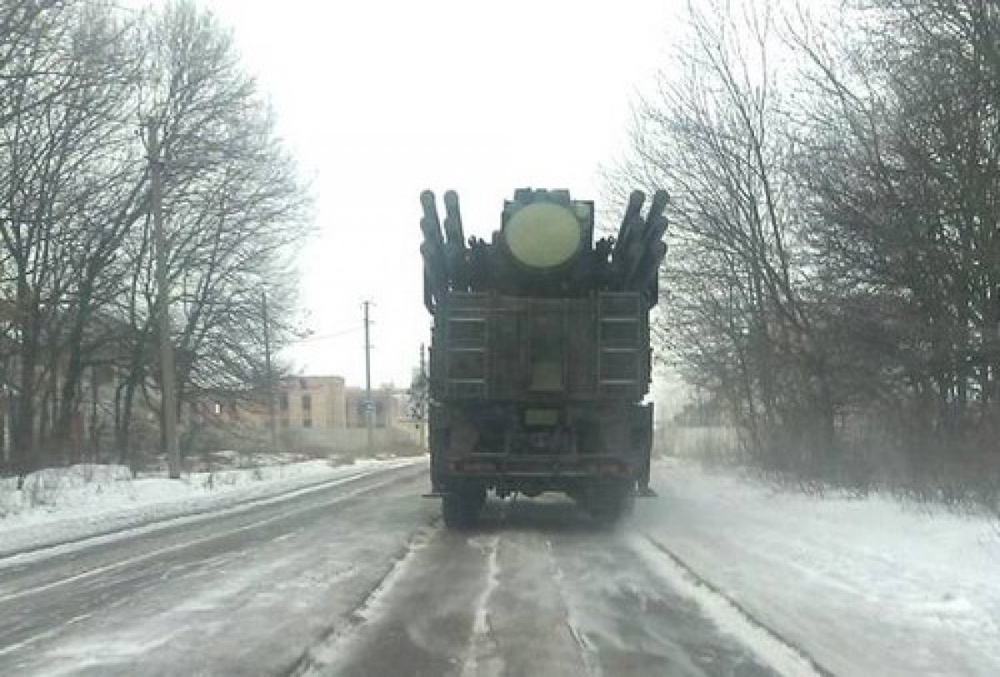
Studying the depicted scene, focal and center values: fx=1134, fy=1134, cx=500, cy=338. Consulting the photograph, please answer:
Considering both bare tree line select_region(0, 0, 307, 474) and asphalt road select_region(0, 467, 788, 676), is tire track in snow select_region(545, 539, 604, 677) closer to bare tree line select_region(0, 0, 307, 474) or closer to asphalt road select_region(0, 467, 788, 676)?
asphalt road select_region(0, 467, 788, 676)

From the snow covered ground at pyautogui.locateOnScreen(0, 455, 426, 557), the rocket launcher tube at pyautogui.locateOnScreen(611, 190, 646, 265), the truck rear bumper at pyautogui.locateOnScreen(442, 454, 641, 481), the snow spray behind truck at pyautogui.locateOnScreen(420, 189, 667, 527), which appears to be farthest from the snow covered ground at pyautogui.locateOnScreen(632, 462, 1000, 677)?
the snow covered ground at pyautogui.locateOnScreen(0, 455, 426, 557)

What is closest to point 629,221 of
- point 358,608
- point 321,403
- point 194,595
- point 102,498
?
point 358,608

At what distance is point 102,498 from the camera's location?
22281 millimetres

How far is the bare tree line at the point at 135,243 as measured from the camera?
3080cm

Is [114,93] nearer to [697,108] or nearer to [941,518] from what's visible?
[697,108]

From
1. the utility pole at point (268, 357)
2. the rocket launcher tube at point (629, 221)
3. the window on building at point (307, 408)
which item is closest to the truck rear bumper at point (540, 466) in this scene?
the rocket launcher tube at point (629, 221)

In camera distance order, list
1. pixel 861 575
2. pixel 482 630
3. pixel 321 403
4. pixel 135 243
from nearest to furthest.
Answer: pixel 482 630, pixel 861 575, pixel 135 243, pixel 321 403

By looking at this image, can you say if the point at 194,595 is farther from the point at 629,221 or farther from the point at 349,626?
the point at 629,221

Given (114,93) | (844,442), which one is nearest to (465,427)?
(844,442)

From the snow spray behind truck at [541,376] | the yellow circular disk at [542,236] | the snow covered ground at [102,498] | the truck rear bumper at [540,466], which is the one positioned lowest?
the snow covered ground at [102,498]

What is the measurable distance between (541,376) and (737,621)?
713 cm

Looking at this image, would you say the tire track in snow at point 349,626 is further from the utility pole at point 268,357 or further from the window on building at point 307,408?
the window on building at point 307,408

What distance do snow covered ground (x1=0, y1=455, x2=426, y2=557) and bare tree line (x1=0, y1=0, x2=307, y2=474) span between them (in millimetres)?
3487

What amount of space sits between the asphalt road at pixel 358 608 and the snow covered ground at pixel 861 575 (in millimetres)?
632
